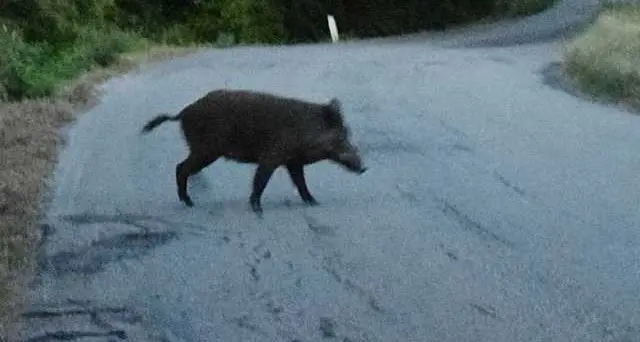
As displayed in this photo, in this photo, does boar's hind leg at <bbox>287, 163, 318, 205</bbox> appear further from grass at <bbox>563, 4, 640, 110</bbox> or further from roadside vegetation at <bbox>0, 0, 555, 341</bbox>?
grass at <bbox>563, 4, 640, 110</bbox>

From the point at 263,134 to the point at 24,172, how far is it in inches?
52.9

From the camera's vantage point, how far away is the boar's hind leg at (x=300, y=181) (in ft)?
19.1

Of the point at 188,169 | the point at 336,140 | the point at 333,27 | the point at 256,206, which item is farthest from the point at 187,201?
the point at 333,27

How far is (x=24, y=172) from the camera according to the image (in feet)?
20.8

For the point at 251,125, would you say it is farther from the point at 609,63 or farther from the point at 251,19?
the point at 251,19

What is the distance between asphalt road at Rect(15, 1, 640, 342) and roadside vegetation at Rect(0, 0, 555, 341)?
148 millimetres

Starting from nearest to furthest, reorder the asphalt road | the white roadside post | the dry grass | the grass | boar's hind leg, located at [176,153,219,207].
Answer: the asphalt road < the dry grass < boar's hind leg, located at [176,153,219,207] < the grass < the white roadside post

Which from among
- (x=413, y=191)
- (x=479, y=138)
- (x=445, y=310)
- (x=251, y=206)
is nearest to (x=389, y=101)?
(x=479, y=138)

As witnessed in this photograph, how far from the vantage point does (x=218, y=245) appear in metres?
5.18

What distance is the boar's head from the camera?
18.5 feet

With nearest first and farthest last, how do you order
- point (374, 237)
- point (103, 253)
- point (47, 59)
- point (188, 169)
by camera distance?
point (103, 253)
point (374, 237)
point (188, 169)
point (47, 59)

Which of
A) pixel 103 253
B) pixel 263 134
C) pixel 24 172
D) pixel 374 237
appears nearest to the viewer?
pixel 103 253

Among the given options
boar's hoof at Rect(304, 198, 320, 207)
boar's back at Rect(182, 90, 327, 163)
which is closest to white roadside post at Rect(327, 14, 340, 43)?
boar's hoof at Rect(304, 198, 320, 207)

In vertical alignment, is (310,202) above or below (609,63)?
above
